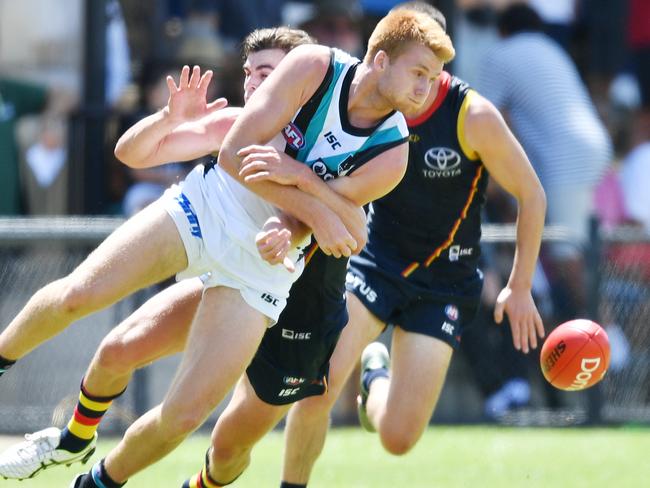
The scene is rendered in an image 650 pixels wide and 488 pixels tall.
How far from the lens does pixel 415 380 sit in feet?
23.1

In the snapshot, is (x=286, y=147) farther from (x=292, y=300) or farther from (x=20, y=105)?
(x=20, y=105)

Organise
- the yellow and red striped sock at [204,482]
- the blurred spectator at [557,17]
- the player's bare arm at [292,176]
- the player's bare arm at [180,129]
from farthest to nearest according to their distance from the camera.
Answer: the blurred spectator at [557,17] → the yellow and red striped sock at [204,482] → the player's bare arm at [180,129] → the player's bare arm at [292,176]

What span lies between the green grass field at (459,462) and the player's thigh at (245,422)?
1.61m

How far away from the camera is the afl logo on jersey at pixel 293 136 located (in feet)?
19.1

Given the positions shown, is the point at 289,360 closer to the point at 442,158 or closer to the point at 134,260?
the point at 134,260

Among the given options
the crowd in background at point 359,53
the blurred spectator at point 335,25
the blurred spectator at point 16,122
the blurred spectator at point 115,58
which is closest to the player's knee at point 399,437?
the crowd in background at point 359,53

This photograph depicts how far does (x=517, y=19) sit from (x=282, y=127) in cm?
562

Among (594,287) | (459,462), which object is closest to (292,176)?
(459,462)

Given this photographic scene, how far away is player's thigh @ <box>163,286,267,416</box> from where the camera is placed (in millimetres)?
5609

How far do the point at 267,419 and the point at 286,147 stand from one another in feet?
4.03

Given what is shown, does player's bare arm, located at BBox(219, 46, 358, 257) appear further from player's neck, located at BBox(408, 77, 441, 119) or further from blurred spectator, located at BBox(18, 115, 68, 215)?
blurred spectator, located at BBox(18, 115, 68, 215)

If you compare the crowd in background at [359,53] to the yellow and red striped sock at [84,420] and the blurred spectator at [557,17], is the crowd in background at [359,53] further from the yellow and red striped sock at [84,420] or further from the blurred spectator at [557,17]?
the yellow and red striped sock at [84,420]

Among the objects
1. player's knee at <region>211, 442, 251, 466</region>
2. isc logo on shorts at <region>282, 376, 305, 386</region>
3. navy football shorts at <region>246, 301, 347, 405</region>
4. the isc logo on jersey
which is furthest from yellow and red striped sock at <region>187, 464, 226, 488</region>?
the isc logo on jersey

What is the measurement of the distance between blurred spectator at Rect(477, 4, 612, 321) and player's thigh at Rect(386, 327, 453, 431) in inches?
154
